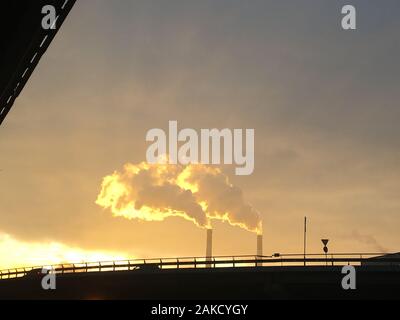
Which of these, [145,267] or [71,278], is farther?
[71,278]

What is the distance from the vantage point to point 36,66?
19250 millimetres

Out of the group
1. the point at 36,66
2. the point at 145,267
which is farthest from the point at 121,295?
the point at 36,66

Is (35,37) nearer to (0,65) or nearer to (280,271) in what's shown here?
(0,65)

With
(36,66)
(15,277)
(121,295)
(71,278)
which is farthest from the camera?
(15,277)

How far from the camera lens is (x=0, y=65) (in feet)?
55.3

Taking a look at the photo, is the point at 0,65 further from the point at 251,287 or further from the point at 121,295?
the point at 121,295

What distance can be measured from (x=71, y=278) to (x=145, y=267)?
7145 millimetres
